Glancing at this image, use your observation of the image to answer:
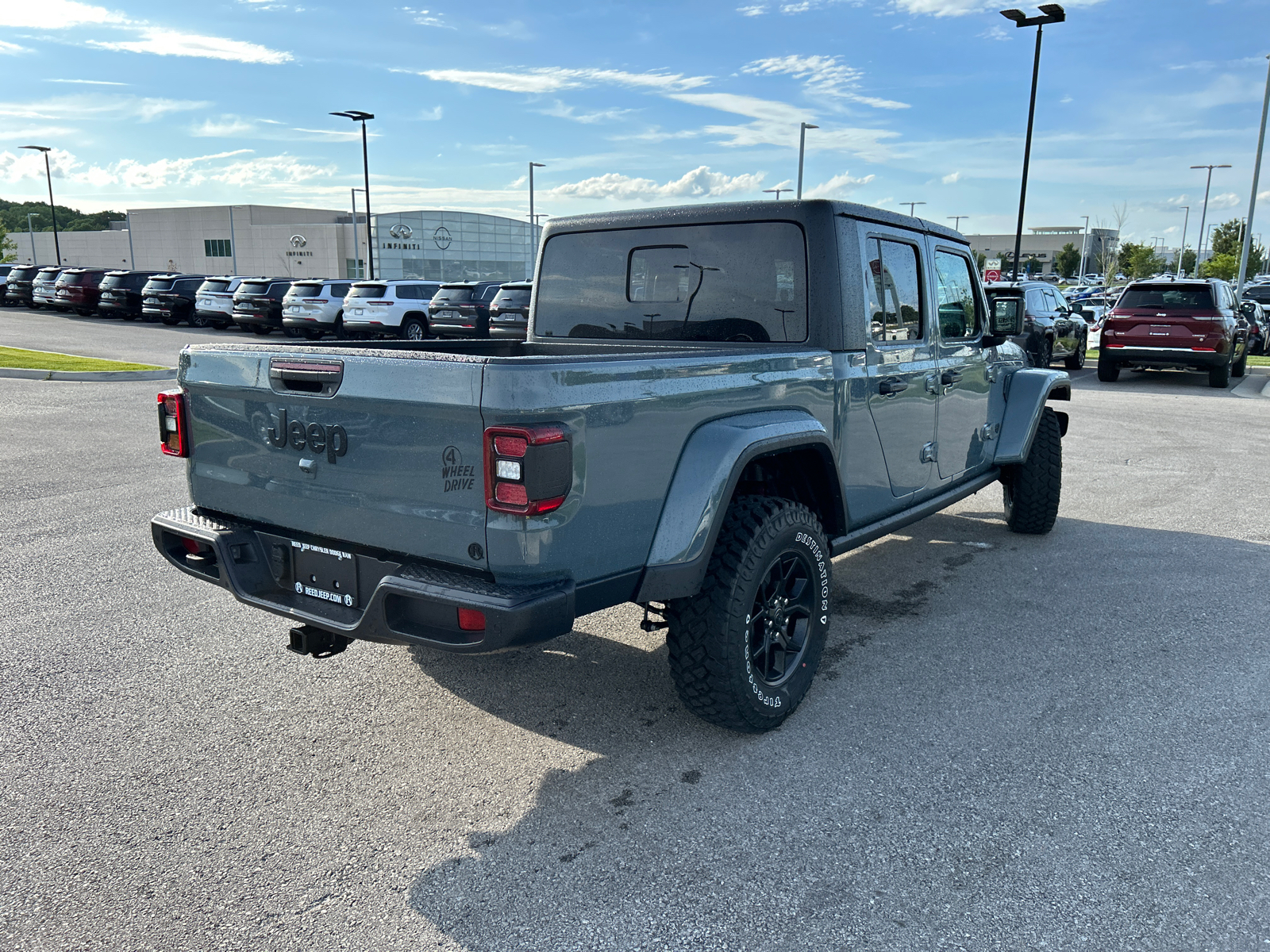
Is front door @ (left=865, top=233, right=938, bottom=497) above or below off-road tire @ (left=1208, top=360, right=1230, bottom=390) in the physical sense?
above

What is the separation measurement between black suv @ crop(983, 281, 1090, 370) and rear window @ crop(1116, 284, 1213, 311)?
1245 mm

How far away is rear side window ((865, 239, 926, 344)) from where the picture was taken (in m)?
4.34

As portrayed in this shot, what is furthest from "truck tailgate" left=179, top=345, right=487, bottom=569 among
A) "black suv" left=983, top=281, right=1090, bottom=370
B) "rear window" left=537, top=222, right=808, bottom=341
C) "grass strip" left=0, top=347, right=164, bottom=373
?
"grass strip" left=0, top=347, right=164, bottom=373

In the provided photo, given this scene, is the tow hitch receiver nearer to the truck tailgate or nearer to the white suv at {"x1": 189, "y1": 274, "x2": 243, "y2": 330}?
the truck tailgate

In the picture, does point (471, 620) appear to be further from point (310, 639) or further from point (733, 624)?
point (733, 624)

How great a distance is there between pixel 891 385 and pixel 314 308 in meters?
24.0

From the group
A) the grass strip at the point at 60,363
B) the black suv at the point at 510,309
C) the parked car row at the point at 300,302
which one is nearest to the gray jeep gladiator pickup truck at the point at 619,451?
the grass strip at the point at 60,363

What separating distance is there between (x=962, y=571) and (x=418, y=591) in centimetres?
404

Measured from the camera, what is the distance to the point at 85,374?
1450cm

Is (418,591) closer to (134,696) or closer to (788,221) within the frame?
(134,696)

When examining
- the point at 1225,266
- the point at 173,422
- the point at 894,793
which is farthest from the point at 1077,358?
the point at 1225,266

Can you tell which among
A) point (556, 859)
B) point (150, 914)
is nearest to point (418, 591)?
point (556, 859)

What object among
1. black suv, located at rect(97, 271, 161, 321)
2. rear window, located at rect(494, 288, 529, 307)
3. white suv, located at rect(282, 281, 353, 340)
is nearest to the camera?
rear window, located at rect(494, 288, 529, 307)

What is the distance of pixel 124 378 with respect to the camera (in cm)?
1477
